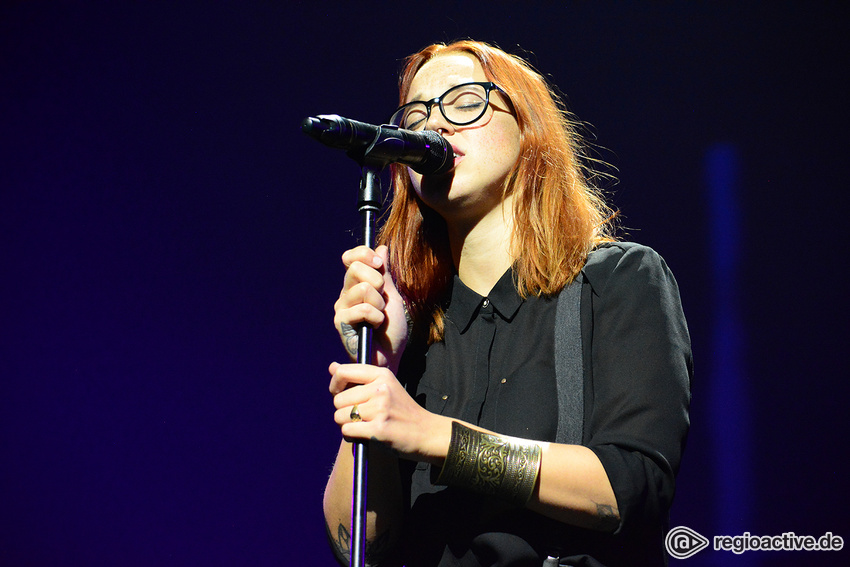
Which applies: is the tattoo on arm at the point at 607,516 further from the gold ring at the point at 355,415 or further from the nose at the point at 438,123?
the nose at the point at 438,123

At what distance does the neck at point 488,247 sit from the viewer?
58.4 inches

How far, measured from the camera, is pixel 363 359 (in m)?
0.98

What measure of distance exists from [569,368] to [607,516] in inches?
10.3

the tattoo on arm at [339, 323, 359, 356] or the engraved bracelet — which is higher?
the tattoo on arm at [339, 323, 359, 356]

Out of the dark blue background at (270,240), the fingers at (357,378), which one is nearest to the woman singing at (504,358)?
the fingers at (357,378)

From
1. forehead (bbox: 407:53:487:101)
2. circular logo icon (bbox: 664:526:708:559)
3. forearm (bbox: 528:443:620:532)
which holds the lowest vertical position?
circular logo icon (bbox: 664:526:708:559)

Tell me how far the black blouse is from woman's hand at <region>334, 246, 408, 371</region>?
24 cm

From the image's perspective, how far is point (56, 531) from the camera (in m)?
2.45

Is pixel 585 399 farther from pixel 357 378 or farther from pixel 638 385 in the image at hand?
pixel 357 378

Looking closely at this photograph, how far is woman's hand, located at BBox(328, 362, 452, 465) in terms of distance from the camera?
0.95 meters

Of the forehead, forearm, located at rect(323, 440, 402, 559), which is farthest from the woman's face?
forearm, located at rect(323, 440, 402, 559)

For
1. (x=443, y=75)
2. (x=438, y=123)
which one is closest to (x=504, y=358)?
(x=438, y=123)

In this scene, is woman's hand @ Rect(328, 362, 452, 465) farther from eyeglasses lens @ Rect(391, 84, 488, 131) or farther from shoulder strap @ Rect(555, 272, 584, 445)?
eyeglasses lens @ Rect(391, 84, 488, 131)

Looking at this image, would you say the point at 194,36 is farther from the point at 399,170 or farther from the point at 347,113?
the point at 399,170
